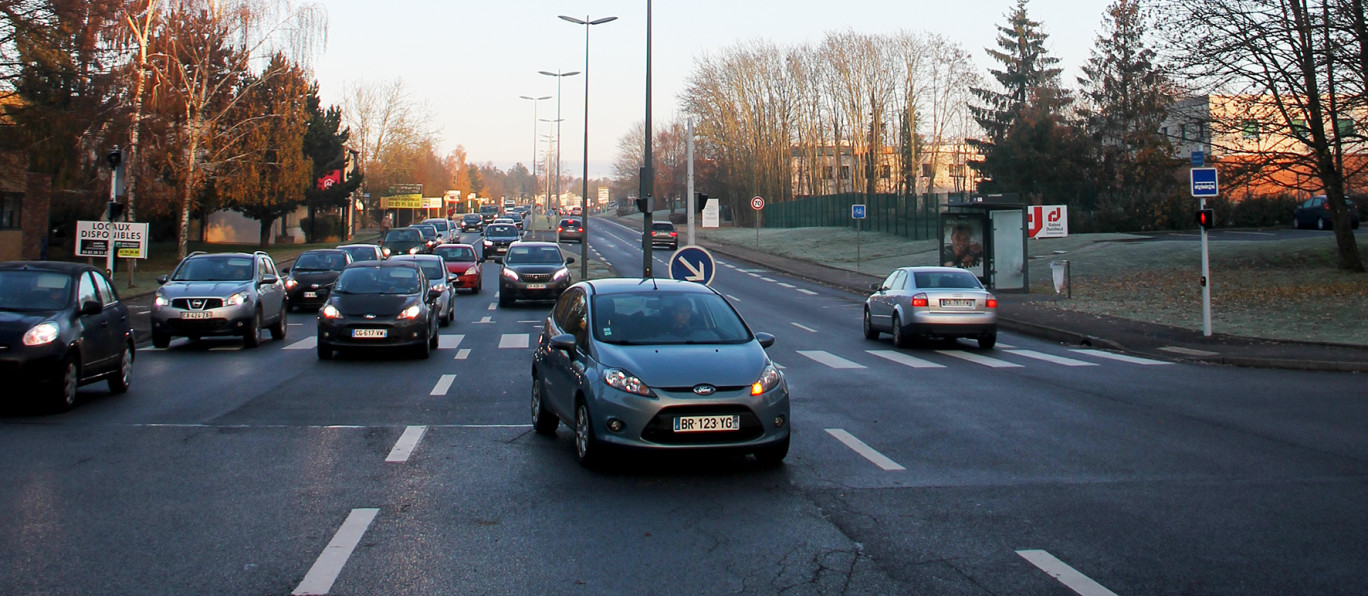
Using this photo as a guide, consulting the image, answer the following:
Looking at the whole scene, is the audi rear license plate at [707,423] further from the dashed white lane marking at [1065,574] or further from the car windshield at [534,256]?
the car windshield at [534,256]

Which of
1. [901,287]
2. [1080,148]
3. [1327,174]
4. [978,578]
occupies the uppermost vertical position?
[1080,148]

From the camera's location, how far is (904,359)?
17.8 metres

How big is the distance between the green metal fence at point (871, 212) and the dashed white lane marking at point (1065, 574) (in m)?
50.2

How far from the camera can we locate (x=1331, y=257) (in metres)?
31.4

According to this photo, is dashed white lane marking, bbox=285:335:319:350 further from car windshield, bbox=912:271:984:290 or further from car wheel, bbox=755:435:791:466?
car wheel, bbox=755:435:791:466

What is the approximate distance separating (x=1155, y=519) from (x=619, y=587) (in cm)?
349

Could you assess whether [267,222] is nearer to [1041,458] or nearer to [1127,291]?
[1127,291]

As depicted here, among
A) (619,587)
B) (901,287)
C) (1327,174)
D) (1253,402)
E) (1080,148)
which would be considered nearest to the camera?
(619,587)

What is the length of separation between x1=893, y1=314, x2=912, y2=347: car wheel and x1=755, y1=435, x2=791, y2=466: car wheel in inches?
441

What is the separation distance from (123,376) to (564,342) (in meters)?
6.50

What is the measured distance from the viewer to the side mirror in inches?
350

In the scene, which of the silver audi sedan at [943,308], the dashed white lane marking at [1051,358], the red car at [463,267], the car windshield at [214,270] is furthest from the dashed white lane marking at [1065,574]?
the red car at [463,267]

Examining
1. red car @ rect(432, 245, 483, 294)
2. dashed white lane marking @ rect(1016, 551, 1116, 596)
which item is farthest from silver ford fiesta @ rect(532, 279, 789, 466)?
red car @ rect(432, 245, 483, 294)

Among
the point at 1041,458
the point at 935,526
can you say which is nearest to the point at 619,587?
the point at 935,526
